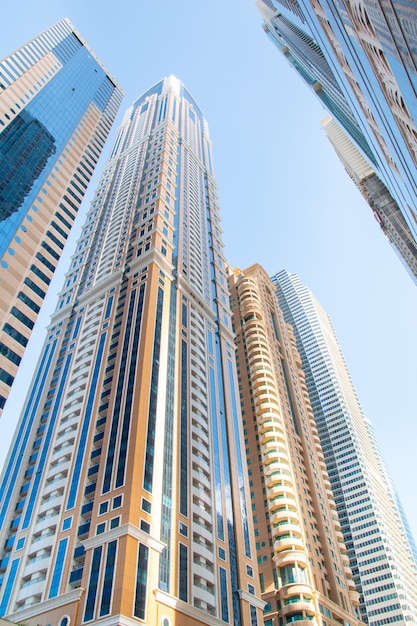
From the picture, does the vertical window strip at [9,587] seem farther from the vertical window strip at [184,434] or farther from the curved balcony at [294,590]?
the curved balcony at [294,590]

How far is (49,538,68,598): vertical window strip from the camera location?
4900cm

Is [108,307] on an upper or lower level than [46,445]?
upper

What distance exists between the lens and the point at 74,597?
1815 inches

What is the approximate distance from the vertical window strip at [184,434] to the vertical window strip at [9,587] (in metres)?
20.3

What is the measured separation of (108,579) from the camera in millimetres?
45719

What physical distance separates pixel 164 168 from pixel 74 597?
95724mm

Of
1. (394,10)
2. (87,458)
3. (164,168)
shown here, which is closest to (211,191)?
(164,168)

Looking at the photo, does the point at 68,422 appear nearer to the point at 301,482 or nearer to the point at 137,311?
the point at 137,311

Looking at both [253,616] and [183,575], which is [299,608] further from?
[183,575]

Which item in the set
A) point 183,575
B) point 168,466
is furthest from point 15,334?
point 183,575

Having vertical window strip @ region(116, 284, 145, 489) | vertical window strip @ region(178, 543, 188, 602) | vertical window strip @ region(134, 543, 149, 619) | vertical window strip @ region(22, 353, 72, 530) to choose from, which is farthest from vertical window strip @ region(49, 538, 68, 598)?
vertical window strip @ region(178, 543, 188, 602)

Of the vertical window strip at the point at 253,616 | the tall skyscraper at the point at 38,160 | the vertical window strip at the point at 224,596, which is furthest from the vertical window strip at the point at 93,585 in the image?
the vertical window strip at the point at 253,616

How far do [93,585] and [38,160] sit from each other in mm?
50469

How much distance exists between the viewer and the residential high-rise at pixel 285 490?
68938mm
